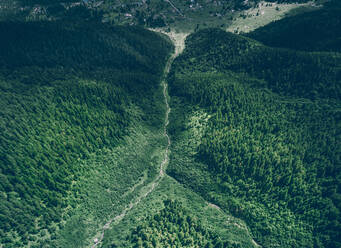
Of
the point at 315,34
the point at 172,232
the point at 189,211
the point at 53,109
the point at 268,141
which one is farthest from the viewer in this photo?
the point at 315,34

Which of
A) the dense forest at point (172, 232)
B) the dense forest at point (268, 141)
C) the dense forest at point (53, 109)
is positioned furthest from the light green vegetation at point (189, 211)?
the dense forest at point (53, 109)

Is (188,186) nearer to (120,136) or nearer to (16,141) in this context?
(120,136)

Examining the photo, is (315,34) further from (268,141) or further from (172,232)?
(172,232)

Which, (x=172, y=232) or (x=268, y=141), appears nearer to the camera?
(x=172, y=232)

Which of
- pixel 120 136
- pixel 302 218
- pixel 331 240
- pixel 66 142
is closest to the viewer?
pixel 331 240

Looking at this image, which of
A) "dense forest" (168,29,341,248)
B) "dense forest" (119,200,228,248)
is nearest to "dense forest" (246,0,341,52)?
"dense forest" (168,29,341,248)

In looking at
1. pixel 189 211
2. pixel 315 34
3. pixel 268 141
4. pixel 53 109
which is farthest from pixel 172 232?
pixel 315 34

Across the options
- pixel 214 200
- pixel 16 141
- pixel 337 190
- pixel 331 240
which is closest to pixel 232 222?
pixel 214 200
